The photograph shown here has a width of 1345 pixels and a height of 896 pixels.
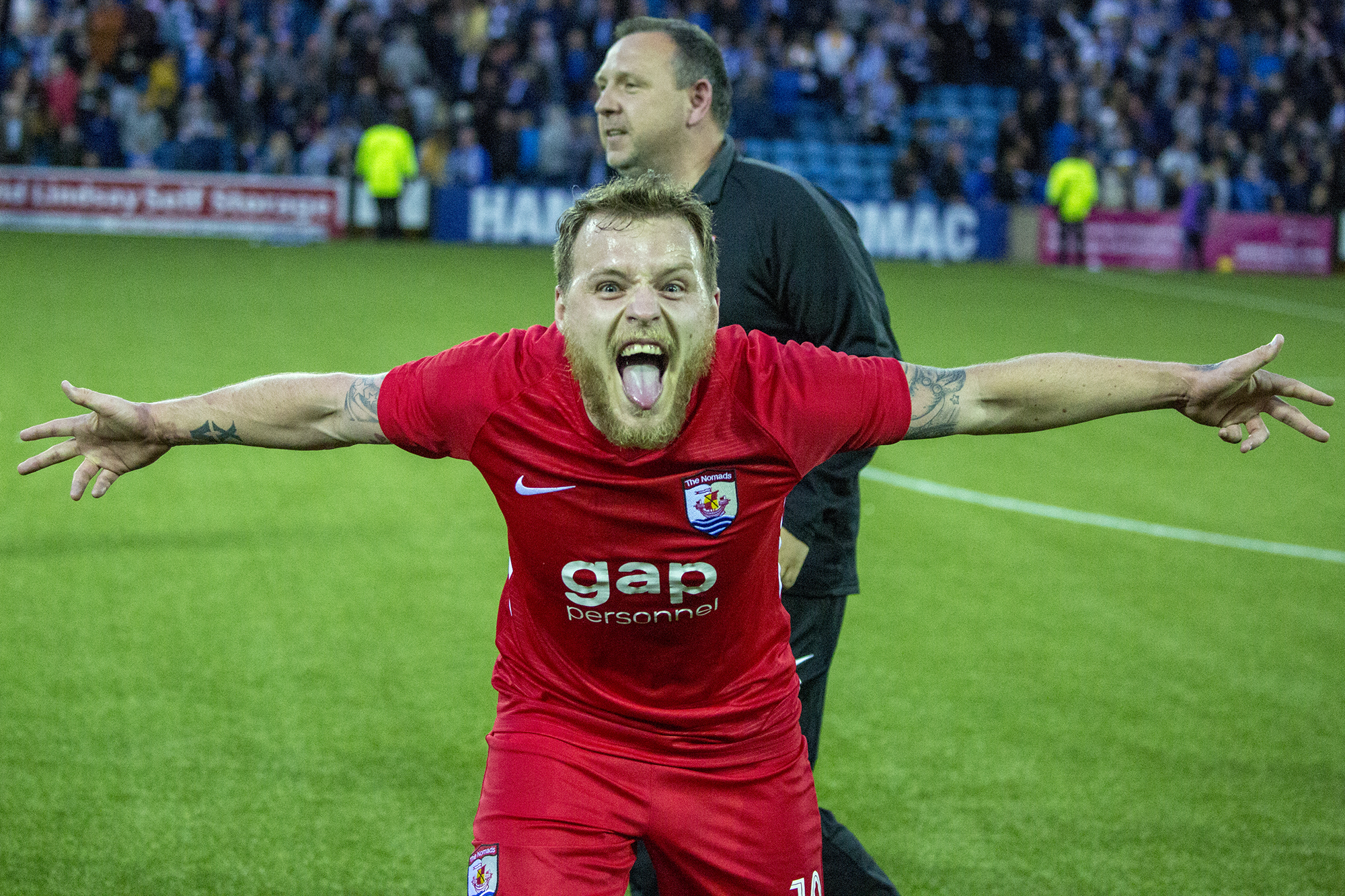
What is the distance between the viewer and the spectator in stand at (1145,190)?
24906 millimetres

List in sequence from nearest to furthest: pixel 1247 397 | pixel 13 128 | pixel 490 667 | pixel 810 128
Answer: pixel 1247 397 < pixel 490 667 < pixel 13 128 < pixel 810 128

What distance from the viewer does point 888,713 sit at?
18.8 ft

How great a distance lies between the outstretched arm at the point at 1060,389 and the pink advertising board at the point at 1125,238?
73.7 ft

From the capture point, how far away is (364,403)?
10.2 ft

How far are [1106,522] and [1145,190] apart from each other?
59.1 feet

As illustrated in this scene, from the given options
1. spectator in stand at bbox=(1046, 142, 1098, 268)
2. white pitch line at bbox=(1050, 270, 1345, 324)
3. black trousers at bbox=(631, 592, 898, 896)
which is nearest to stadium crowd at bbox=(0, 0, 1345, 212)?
spectator in stand at bbox=(1046, 142, 1098, 268)

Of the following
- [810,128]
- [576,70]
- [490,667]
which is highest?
[576,70]

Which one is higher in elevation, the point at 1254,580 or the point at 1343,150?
the point at 1343,150

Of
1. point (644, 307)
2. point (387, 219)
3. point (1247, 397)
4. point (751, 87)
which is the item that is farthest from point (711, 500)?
point (751, 87)

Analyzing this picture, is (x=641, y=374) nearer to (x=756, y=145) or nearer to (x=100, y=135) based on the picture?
(x=100, y=135)

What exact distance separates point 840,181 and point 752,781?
23593 mm

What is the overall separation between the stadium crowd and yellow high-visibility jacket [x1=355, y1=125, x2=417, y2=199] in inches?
23.9

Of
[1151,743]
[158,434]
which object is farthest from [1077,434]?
[158,434]

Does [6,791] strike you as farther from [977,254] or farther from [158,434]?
[977,254]
